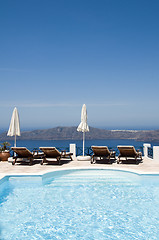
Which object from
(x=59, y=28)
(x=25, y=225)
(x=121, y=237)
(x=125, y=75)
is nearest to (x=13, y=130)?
(x=25, y=225)

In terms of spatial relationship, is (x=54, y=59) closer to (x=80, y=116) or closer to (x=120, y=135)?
(x=80, y=116)

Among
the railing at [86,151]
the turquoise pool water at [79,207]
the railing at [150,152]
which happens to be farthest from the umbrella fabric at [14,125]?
the railing at [150,152]

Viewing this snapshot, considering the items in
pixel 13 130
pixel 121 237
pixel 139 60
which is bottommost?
pixel 121 237

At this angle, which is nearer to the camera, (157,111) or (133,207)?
(133,207)

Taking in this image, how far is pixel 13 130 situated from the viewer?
10.4 m

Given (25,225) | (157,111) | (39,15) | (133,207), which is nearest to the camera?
(25,225)

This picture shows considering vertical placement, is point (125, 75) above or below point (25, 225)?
above

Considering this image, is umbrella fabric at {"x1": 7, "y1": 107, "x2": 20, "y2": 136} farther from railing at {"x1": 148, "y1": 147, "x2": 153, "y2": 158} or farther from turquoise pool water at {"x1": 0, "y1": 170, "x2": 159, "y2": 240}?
railing at {"x1": 148, "y1": 147, "x2": 153, "y2": 158}

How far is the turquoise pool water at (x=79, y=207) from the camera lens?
391 cm

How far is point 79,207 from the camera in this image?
508cm

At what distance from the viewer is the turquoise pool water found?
3912 mm

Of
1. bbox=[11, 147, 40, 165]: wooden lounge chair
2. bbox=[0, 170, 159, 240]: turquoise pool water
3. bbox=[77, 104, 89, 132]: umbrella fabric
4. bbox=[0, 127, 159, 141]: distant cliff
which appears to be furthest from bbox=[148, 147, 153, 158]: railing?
bbox=[0, 127, 159, 141]: distant cliff

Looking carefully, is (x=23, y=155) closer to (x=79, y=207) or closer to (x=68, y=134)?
(x=79, y=207)

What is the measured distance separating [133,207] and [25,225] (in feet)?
7.84
